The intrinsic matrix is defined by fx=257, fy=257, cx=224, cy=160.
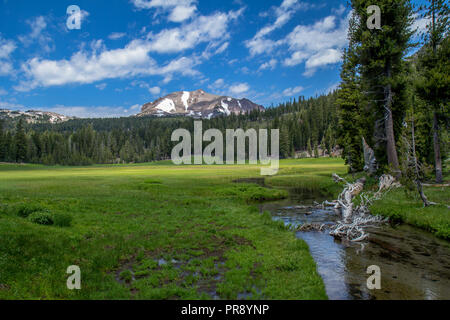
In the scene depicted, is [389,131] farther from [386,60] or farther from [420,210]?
[420,210]

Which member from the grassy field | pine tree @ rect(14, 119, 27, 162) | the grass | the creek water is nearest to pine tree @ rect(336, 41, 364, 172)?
the grass

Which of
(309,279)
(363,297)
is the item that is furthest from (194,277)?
(363,297)

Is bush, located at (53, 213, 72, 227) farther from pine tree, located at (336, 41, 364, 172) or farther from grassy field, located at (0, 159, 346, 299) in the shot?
pine tree, located at (336, 41, 364, 172)

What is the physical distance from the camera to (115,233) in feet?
45.8

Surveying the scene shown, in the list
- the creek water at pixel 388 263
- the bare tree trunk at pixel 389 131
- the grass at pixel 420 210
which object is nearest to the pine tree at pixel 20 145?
the creek water at pixel 388 263

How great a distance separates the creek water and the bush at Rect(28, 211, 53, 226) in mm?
13656

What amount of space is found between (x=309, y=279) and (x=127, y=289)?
248 inches

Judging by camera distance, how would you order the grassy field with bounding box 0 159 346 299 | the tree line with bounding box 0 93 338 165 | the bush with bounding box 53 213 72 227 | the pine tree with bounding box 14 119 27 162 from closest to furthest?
1. the grassy field with bounding box 0 159 346 299
2. the bush with bounding box 53 213 72 227
3. the pine tree with bounding box 14 119 27 162
4. the tree line with bounding box 0 93 338 165

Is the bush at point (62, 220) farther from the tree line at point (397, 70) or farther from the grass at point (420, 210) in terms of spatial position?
the tree line at point (397, 70)

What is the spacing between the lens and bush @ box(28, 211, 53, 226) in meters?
13.5

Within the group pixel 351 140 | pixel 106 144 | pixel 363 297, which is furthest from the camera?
pixel 106 144

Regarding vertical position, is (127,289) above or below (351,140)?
below
